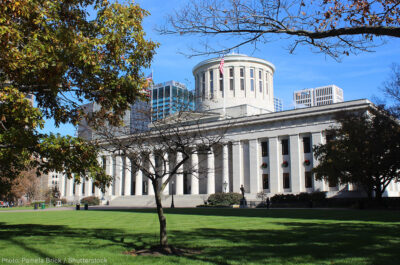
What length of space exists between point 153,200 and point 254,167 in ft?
60.1

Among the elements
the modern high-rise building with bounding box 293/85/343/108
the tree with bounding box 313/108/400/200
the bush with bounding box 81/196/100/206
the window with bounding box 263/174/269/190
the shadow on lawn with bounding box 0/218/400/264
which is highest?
the modern high-rise building with bounding box 293/85/343/108

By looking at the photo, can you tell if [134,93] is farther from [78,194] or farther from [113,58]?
[78,194]

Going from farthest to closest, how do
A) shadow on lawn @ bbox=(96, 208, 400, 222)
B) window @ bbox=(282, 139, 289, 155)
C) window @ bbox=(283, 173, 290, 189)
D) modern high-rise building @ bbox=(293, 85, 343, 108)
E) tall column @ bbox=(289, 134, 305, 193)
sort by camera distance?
modern high-rise building @ bbox=(293, 85, 343, 108)
window @ bbox=(282, 139, 289, 155)
window @ bbox=(283, 173, 290, 189)
tall column @ bbox=(289, 134, 305, 193)
shadow on lawn @ bbox=(96, 208, 400, 222)

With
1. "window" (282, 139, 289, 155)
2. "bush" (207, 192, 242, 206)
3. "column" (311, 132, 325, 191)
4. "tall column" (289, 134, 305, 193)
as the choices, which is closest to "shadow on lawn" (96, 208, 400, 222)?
"column" (311, 132, 325, 191)

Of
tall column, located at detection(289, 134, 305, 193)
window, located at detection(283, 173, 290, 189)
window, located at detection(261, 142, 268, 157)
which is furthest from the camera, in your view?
window, located at detection(261, 142, 268, 157)

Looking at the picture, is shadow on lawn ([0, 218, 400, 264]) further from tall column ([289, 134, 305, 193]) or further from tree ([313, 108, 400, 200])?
tall column ([289, 134, 305, 193])

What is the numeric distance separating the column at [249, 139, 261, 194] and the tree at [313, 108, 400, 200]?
19067 millimetres

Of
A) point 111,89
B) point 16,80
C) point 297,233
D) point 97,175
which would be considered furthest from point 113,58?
point 297,233

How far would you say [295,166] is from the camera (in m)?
53.5

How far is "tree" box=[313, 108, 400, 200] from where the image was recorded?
35219 millimetres

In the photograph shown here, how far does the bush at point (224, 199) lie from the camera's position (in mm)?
53000

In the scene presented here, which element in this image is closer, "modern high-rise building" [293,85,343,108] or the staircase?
the staircase

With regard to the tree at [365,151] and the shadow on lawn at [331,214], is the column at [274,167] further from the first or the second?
the shadow on lawn at [331,214]

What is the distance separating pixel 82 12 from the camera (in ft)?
43.5
